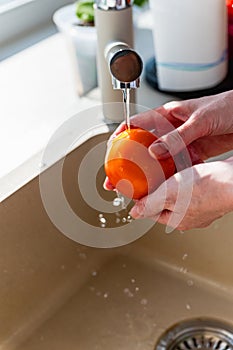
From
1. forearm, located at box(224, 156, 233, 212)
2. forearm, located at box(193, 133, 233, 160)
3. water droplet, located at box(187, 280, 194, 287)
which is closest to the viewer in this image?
forearm, located at box(224, 156, 233, 212)

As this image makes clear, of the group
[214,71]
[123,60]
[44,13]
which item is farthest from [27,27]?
[123,60]

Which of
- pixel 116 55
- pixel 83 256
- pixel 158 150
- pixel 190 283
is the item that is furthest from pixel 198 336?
pixel 116 55

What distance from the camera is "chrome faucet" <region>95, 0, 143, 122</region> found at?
0.68 metres

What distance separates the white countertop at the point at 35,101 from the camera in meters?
0.85

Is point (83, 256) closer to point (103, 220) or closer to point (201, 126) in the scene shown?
point (103, 220)

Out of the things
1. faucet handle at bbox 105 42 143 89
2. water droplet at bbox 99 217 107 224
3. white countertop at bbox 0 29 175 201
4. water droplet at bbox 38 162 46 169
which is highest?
faucet handle at bbox 105 42 143 89

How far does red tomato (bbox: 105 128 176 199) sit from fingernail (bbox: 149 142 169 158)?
0.01 meters

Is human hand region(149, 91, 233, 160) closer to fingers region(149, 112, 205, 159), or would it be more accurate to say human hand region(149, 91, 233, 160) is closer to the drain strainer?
fingers region(149, 112, 205, 159)

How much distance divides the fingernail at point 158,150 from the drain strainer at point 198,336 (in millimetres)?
289

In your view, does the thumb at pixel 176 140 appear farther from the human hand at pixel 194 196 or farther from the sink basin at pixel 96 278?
the sink basin at pixel 96 278

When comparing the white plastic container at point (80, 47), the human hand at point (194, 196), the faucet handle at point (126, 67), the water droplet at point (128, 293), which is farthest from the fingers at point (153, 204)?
the white plastic container at point (80, 47)

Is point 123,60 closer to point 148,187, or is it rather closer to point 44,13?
point 148,187

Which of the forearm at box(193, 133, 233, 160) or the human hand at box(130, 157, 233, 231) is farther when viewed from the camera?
the forearm at box(193, 133, 233, 160)

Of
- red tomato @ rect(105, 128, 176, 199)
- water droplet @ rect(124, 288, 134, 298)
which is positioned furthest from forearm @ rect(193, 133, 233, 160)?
water droplet @ rect(124, 288, 134, 298)
